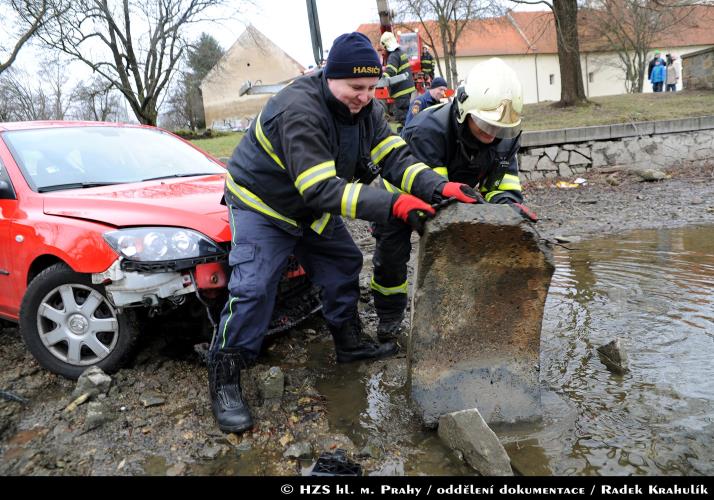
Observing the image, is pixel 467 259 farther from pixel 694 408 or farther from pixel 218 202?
pixel 218 202

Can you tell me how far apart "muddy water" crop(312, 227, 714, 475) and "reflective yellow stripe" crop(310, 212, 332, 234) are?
0.84 metres

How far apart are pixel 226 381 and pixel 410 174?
4.62 feet

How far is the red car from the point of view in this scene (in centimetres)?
265

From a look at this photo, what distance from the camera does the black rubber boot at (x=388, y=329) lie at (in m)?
3.46

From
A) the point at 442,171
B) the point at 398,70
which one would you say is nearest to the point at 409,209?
the point at 442,171

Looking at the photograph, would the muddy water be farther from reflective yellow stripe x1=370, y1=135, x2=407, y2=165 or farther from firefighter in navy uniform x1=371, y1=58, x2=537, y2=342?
reflective yellow stripe x1=370, y1=135, x2=407, y2=165

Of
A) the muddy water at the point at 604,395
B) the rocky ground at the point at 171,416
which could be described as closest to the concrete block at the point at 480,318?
the muddy water at the point at 604,395

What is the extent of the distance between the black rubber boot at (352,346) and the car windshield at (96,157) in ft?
5.12

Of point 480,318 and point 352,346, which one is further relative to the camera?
point 352,346

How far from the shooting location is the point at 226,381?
2561 mm

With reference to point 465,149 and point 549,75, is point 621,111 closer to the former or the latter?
point 465,149

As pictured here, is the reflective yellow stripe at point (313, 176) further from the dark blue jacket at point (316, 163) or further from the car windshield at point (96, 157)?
the car windshield at point (96, 157)
